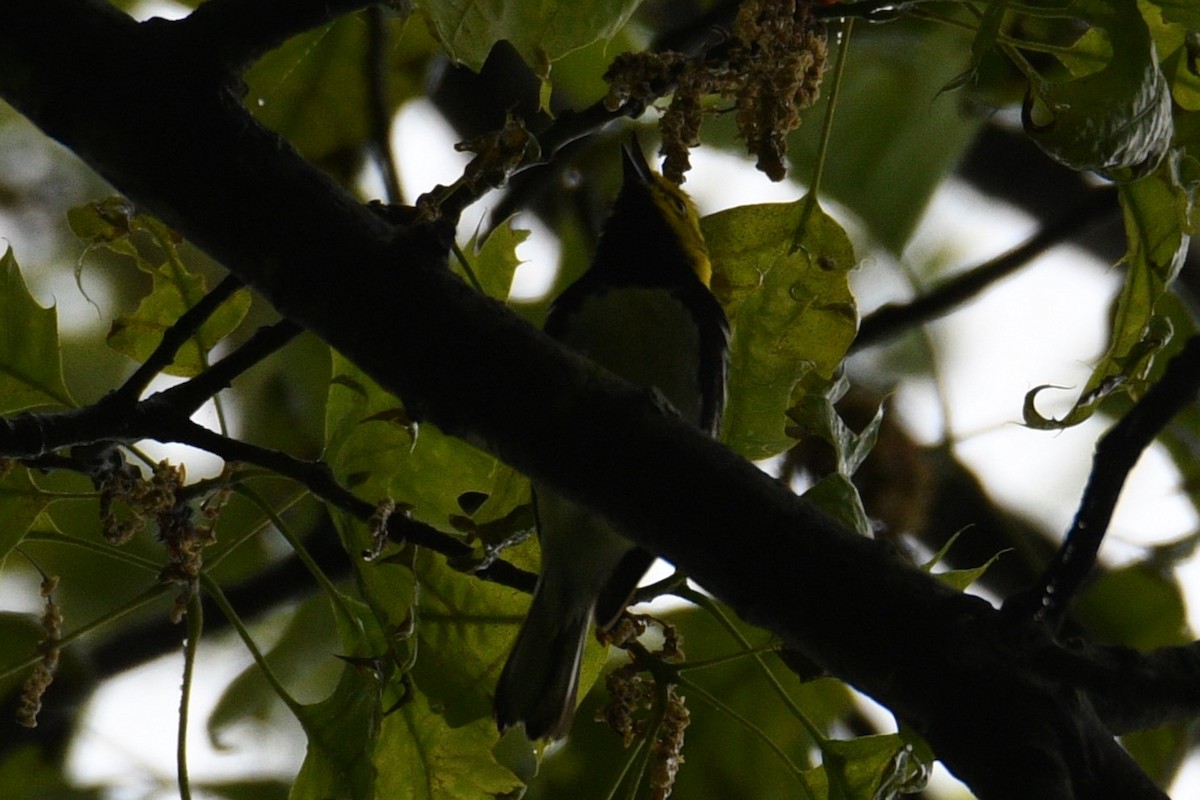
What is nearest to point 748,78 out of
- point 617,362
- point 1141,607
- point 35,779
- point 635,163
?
point 617,362

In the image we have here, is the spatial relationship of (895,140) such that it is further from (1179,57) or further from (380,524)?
(380,524)

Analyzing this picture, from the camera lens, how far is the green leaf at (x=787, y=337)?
1.14 m

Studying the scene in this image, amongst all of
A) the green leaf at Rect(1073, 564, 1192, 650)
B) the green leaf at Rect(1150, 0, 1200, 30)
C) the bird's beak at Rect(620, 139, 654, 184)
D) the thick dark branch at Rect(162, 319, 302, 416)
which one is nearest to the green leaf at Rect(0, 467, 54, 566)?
the thick dark branch at Rect(162, 319, 302, 416)

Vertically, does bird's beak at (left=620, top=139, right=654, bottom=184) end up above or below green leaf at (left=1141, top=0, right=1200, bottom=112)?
above

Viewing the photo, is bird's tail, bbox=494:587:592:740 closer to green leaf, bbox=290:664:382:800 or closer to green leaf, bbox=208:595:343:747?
green leaf, bbox=290:664:382:800

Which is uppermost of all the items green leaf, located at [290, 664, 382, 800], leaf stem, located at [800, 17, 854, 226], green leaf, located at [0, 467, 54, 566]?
leaf stem, located at [800, 17, 854, 226]

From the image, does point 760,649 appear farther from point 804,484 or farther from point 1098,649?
point 804,484

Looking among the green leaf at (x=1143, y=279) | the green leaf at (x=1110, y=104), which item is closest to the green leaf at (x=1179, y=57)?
the green leaf at (x=1143, y=279)

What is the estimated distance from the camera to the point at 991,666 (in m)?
0.68

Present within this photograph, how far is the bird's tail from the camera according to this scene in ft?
4.07

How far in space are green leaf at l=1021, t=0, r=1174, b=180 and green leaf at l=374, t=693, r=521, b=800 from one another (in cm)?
67

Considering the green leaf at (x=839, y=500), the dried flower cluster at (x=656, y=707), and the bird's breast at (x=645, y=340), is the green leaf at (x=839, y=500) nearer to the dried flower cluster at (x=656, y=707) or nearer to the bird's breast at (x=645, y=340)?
the dried flower cluster at (x=656, y=707)

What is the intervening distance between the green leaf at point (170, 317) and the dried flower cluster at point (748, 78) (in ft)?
1.30

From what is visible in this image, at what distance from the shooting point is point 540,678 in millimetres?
1326
